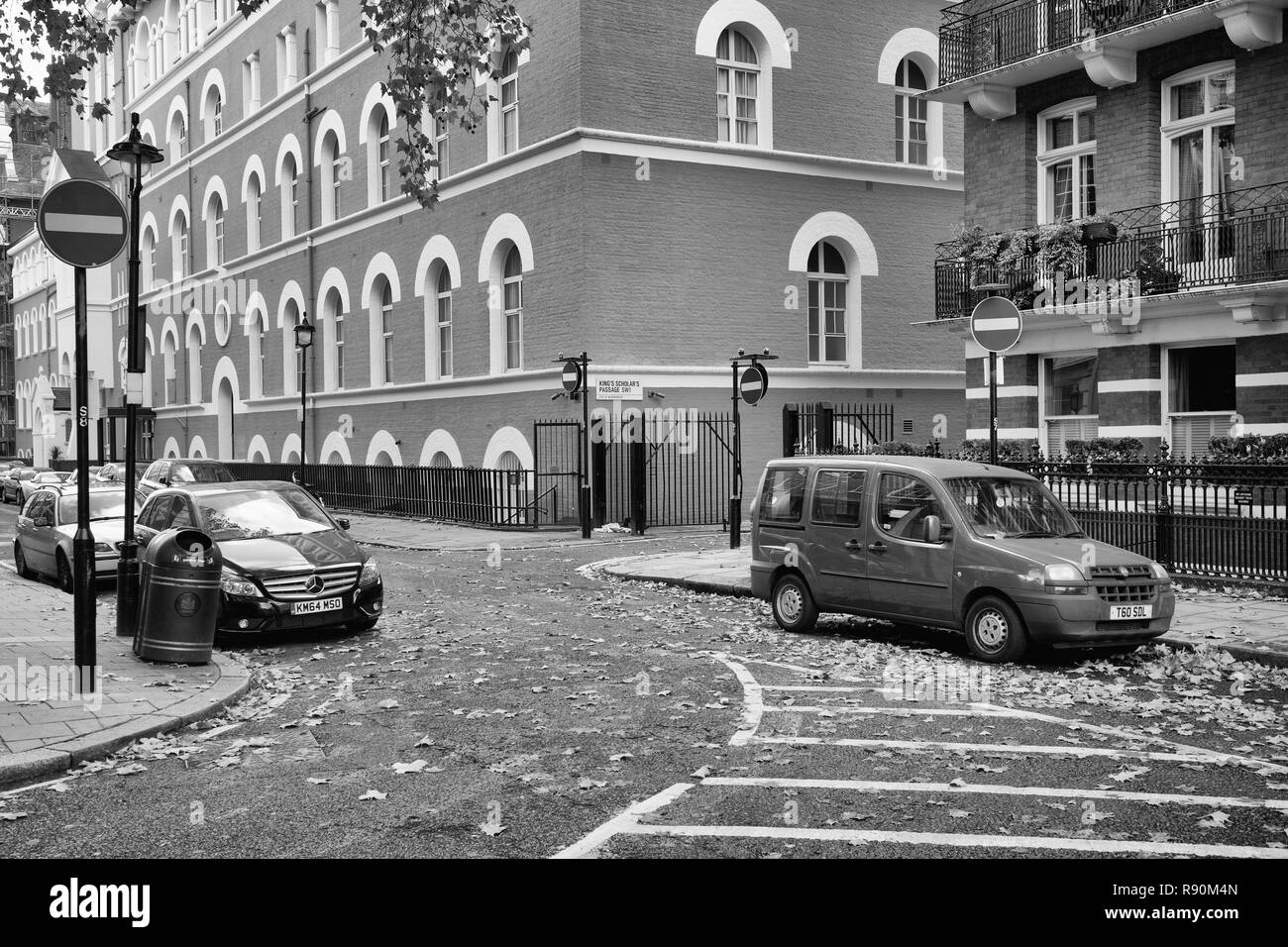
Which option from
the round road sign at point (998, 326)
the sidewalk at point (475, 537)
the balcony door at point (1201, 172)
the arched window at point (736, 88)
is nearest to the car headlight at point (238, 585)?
the round road sign at point (998, 326)

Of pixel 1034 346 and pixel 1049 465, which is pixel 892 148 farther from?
pixel 1049 465

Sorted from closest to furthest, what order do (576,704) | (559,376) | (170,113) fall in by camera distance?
(576,704), (559,376), (170,113)

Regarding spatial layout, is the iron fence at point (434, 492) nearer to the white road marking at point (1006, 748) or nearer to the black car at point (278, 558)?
the black car at point (278, 558)

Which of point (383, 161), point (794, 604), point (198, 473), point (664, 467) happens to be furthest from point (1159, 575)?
point (383, 161)

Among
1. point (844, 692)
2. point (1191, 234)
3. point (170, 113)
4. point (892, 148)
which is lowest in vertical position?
point (844, 692)

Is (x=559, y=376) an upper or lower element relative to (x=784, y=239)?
lower

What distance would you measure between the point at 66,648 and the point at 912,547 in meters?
7.66

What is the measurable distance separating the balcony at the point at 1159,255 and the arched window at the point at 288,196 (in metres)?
25.4

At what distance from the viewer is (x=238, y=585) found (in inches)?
472

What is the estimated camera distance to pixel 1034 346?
2194 cm

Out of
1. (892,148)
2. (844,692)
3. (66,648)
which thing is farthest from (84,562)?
(892,148)

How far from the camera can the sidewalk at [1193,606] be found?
1130 centimetres

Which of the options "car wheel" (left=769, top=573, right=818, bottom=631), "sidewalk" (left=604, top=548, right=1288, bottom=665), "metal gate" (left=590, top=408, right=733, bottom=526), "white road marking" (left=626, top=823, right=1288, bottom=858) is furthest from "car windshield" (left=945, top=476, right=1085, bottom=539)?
"metal gate" (left=590, top=408, right=733, bottom=526)

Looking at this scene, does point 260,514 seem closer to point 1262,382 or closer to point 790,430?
point 1262,382
